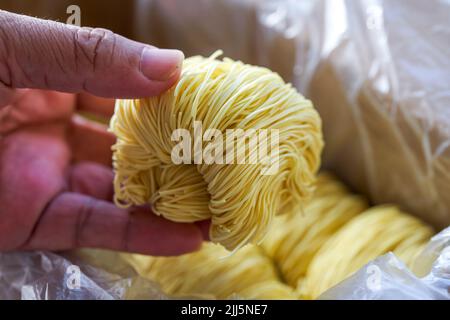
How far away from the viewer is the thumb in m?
0.46

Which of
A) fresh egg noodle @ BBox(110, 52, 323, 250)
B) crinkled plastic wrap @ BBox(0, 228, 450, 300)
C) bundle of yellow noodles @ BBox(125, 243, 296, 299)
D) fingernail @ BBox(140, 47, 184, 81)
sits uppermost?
fingernail @ BBox(140, 47, 184, 81)

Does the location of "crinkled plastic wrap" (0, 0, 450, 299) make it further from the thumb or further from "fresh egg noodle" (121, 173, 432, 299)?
the thumb

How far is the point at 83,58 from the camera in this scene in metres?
0.46

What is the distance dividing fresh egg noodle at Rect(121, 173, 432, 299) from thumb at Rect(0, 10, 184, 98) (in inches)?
8.1

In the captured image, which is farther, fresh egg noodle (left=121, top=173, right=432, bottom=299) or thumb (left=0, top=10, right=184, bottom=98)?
fresh egg noodle (left=121, top=173, right=432, bottom=299)

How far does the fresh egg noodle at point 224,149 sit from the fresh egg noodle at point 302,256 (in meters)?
0.08

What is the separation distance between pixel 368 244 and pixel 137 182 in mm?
258

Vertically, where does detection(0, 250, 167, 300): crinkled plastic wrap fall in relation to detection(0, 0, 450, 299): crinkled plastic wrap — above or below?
below

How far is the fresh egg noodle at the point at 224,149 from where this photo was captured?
0.46 metres

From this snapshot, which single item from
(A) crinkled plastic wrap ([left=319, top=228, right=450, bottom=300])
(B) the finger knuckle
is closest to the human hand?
(B) the finger knuckle

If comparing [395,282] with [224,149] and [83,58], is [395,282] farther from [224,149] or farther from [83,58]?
[83,58]

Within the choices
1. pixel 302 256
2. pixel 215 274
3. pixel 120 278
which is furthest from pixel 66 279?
pixel 302 256

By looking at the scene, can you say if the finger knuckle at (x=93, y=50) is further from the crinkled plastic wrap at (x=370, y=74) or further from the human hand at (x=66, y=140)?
the crinkled plastic wrap at (x=370, y=74)
